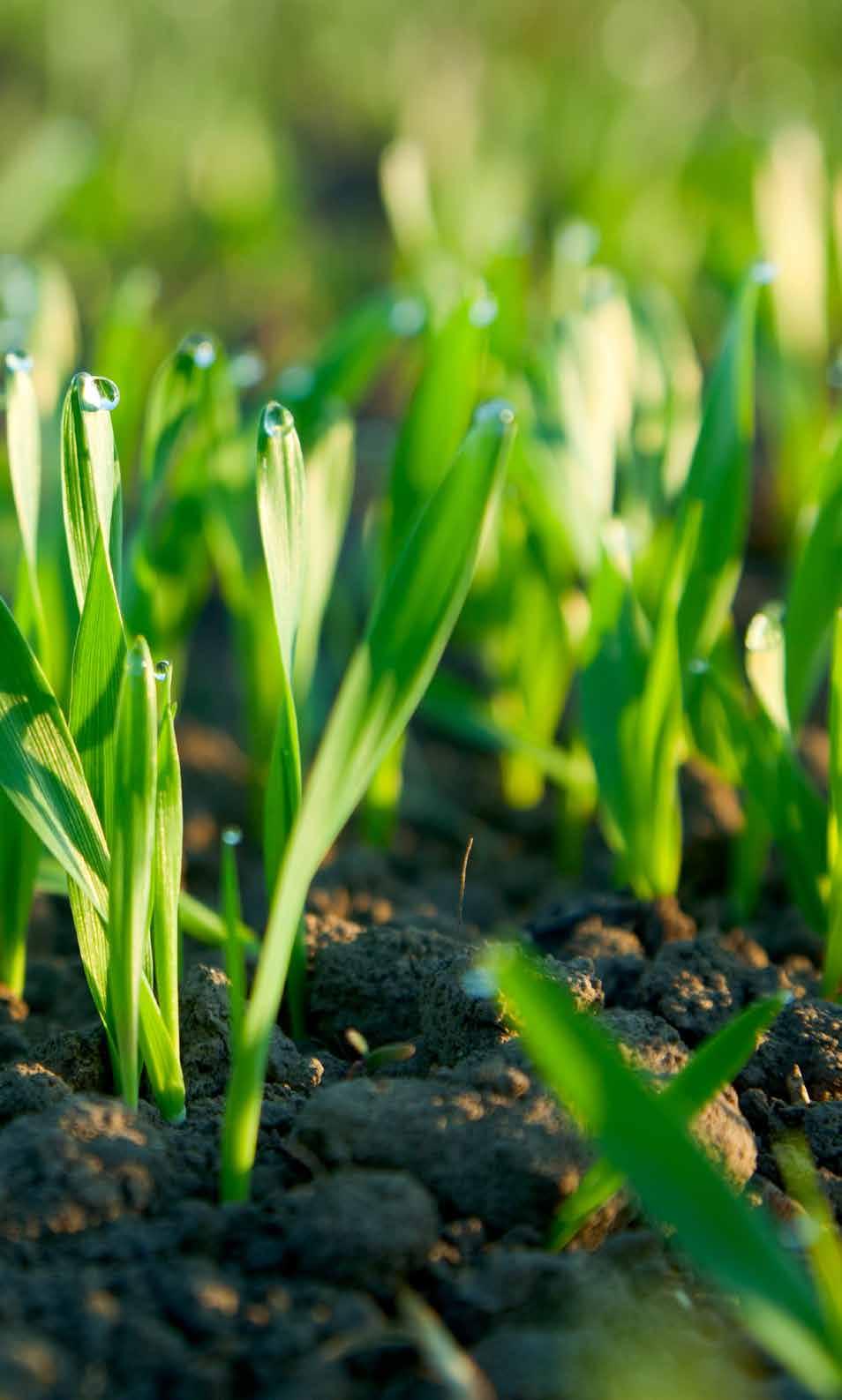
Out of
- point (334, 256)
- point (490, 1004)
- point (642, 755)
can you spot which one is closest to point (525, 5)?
point (334, 256)

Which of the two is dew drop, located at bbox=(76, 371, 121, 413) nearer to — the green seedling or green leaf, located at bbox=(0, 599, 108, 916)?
green leaf, located at bbox=(0, 599, 108, 916)

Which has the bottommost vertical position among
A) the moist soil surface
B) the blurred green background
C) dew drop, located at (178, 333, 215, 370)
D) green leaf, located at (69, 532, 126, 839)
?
the moist soil surface

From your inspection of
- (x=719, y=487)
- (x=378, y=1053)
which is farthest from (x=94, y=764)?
(x=719, y=487)

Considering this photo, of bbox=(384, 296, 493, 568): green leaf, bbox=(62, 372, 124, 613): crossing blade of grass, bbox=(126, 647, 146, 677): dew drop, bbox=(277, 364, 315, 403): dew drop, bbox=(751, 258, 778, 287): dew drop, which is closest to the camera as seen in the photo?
bbox=(126, 647, 146, 677): dew drop

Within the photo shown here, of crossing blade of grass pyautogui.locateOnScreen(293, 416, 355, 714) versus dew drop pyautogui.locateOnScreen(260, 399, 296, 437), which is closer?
dew drop pyautogui.locateOnScreen(260, 399, 296, 437)

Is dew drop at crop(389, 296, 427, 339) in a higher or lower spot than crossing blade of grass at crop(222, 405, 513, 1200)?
higher

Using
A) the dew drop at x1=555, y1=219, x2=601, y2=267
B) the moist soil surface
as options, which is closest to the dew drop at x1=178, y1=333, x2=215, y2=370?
the moist soil surface

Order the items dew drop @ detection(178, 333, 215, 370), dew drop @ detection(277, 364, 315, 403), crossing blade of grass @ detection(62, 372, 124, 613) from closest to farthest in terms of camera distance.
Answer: crossing blade of grass @ detection(62, 372, 124, 613) < dew drop @ detection(178, 333, 215, 370) < dew drop @ detection(277, 364, 315, 403)

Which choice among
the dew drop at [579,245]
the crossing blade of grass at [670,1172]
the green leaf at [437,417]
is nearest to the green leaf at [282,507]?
the crossing blade of grass at [670,1172]
